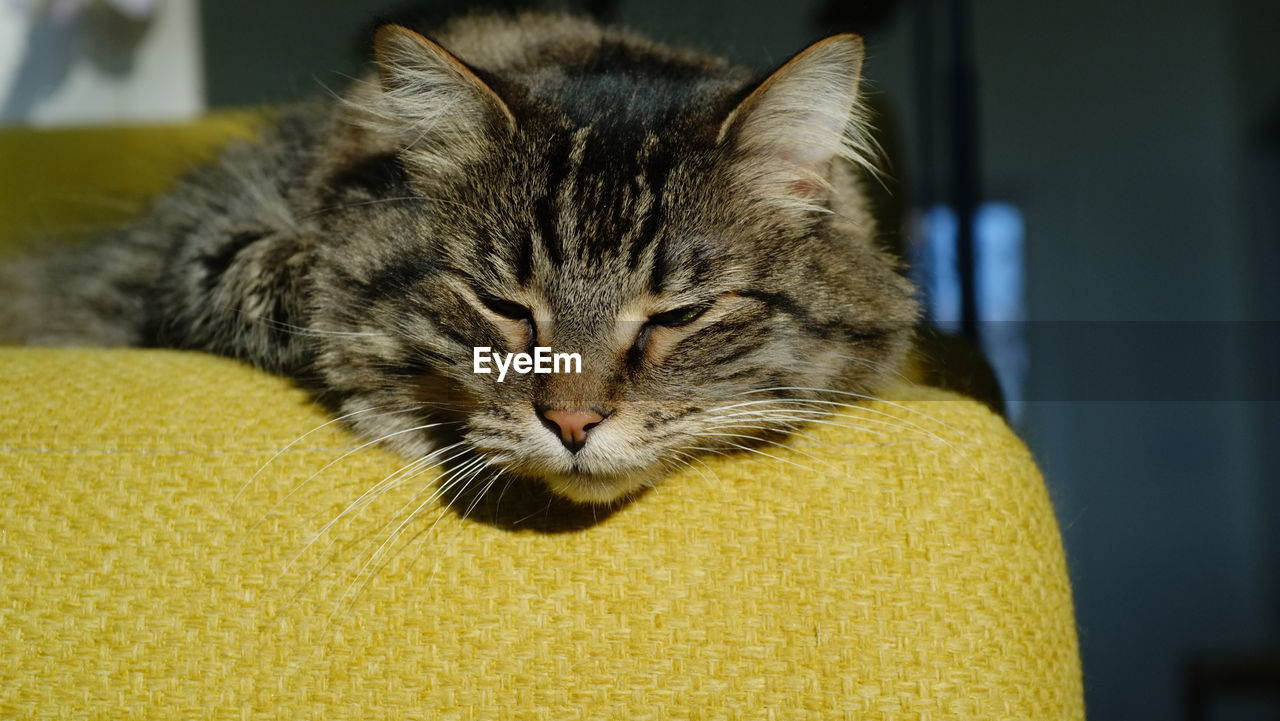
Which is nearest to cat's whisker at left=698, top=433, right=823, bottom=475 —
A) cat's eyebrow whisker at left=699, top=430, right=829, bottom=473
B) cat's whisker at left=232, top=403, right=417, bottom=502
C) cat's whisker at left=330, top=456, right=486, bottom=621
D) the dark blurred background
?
cat's eyebrow whisker at left=699, top=430, right=829, bottom=473

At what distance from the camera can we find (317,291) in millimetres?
937

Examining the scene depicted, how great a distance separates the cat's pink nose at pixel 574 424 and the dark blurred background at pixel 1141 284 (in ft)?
10.5

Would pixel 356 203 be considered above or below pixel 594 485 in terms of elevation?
above

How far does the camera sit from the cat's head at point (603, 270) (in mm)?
785

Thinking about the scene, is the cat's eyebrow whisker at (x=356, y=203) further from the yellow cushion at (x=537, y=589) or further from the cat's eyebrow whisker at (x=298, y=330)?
the yellow cushion at (x=537, y=589)

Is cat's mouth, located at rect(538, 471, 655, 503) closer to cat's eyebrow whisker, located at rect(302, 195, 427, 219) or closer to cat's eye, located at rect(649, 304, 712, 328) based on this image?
cat's eye, located at rect(649, 304, 712, 328)

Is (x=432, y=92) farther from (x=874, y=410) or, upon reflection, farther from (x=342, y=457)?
(x=874, y=410)

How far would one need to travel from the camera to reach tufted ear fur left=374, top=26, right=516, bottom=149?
2.86 feet

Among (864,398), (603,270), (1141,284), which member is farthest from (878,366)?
(1141,284)

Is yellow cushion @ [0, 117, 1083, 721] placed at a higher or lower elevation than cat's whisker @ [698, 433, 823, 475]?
lower

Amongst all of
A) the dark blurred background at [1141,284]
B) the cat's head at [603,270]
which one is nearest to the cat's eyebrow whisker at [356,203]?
the cat's head at [603,270]

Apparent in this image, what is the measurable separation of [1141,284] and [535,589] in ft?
14.0

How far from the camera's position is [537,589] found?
73 centimetres

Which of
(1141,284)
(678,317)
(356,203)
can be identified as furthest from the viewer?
(1141,284)
